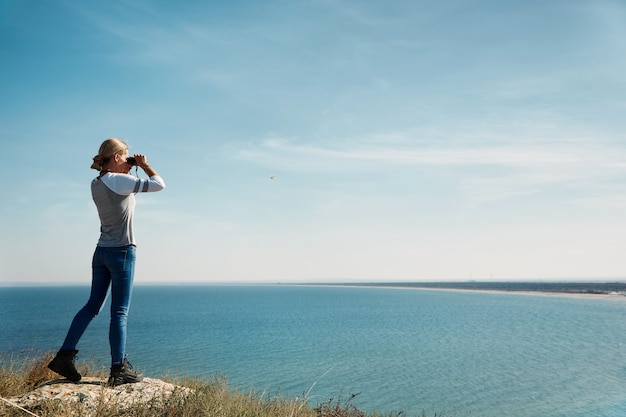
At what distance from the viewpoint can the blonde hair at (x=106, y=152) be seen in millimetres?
4812

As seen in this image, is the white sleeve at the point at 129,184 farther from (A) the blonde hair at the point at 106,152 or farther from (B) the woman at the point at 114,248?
(A) the blonde hair at the point at 106,152

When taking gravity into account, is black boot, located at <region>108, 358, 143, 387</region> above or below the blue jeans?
below

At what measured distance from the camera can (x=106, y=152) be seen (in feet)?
15.8

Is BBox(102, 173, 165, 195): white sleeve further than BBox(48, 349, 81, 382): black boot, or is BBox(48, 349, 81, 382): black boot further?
BBox(48, 349, 81, 382): black boot

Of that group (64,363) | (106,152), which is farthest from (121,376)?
(106,152)

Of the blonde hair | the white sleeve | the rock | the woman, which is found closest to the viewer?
the rock

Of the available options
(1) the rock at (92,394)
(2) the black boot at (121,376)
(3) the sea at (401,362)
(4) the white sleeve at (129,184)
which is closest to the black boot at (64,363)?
(1) the rock at (92,394)

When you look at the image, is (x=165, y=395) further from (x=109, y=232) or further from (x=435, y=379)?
(x=435, y=379)

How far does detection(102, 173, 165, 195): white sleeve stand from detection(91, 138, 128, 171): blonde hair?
0.30m

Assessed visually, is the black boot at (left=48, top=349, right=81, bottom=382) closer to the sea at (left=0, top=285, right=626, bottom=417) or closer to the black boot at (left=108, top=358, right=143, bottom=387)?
the black boot at (left=108, top=358, right=143, bottom=387)

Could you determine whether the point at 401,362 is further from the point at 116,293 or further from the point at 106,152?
the point at 106,152

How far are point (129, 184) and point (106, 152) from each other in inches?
22.5

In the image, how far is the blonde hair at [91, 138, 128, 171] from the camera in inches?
189

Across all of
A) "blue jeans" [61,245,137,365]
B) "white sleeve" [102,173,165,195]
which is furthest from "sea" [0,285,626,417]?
"white sleeve" [102,173,165,195]
